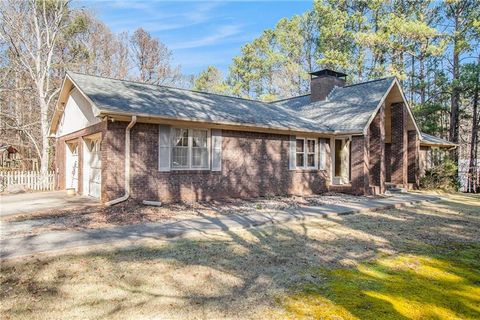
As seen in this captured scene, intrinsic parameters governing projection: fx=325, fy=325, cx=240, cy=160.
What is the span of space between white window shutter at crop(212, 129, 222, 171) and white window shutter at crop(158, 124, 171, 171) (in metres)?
1.75

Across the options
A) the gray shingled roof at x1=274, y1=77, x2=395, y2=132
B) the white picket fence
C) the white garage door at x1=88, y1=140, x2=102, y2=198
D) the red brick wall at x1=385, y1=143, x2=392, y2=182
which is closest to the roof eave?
the gray shingled roof at x1=274, y1=77, x2=395, y2=132

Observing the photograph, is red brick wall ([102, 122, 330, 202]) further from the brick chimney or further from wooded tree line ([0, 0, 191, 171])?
wooded tree line ([0, 0, 191, 171])

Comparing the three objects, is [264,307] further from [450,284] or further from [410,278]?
[450,284]

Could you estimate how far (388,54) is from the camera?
28.2m

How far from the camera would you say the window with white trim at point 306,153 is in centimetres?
1452

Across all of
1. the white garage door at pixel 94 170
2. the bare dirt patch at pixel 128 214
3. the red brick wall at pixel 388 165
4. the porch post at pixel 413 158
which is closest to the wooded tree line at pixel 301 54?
the porch post at pixel 413 158

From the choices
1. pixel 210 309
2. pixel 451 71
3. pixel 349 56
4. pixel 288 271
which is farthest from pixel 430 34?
pixel 210 309

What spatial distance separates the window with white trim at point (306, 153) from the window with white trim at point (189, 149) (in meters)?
4.76

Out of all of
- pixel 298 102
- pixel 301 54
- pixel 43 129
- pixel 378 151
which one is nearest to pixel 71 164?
pixel 43 129

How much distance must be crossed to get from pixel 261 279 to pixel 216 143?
7.70 m

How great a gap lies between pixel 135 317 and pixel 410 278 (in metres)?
3.77

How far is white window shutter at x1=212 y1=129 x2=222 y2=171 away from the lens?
11742 mm

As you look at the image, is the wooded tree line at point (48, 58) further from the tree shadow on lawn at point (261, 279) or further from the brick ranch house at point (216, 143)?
the tree shadow on lawn at point (261, 279)

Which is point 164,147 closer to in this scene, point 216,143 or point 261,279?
point 216,143
